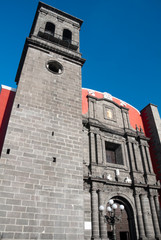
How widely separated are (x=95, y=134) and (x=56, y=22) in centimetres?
884

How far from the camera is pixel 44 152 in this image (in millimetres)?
7977

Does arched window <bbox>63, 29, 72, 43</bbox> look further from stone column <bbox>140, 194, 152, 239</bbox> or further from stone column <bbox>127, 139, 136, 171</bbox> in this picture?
stone column <bbox>140, 194, 152, 239</bbox>

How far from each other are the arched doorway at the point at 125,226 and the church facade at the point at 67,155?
51mm

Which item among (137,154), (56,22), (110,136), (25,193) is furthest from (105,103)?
(25,193)

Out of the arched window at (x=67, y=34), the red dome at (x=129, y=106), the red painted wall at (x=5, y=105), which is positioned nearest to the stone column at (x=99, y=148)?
the red dome at (x=129, y=106)

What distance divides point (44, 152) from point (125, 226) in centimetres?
654

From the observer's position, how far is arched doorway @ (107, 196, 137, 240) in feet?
33.2

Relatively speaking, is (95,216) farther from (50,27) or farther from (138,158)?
(50,27)

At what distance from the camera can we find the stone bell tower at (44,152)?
6.49 metres

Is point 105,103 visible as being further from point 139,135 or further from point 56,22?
point 56,22

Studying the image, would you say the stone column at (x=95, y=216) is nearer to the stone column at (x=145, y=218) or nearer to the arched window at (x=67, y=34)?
the stone column at (x=145, y=218)

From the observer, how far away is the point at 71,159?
841cm

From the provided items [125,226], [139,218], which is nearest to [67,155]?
[125,226]

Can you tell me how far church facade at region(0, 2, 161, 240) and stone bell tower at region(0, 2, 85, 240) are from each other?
3 cm
